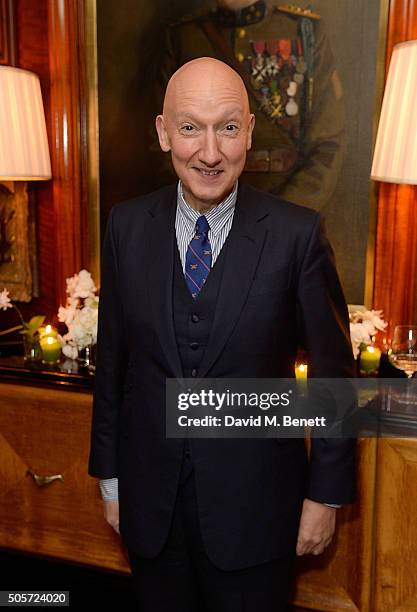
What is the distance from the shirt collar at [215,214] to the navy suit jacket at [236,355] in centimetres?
2

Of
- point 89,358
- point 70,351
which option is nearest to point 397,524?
point 89,358

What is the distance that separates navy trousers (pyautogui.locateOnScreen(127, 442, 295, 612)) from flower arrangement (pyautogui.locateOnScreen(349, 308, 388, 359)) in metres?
0.84

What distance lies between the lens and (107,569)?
233cm

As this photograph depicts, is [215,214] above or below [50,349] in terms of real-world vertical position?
above

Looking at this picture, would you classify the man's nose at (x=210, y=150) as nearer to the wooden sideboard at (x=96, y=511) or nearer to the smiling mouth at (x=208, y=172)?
the smiling mouth at (x=208, y=172)

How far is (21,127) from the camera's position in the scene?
244 cm

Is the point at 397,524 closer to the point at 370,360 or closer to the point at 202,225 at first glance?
the point at 370,360

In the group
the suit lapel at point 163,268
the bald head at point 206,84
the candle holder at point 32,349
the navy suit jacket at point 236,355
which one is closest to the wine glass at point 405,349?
the navy suit jacket at point 236,355

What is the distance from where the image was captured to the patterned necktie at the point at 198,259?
5.12 feet

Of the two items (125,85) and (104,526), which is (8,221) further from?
(104,526)

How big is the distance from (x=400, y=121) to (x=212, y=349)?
3.34 ft

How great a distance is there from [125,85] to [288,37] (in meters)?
0.63

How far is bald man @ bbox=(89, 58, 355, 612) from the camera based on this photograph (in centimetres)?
150

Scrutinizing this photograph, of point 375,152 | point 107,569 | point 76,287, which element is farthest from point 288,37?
point 107,569
